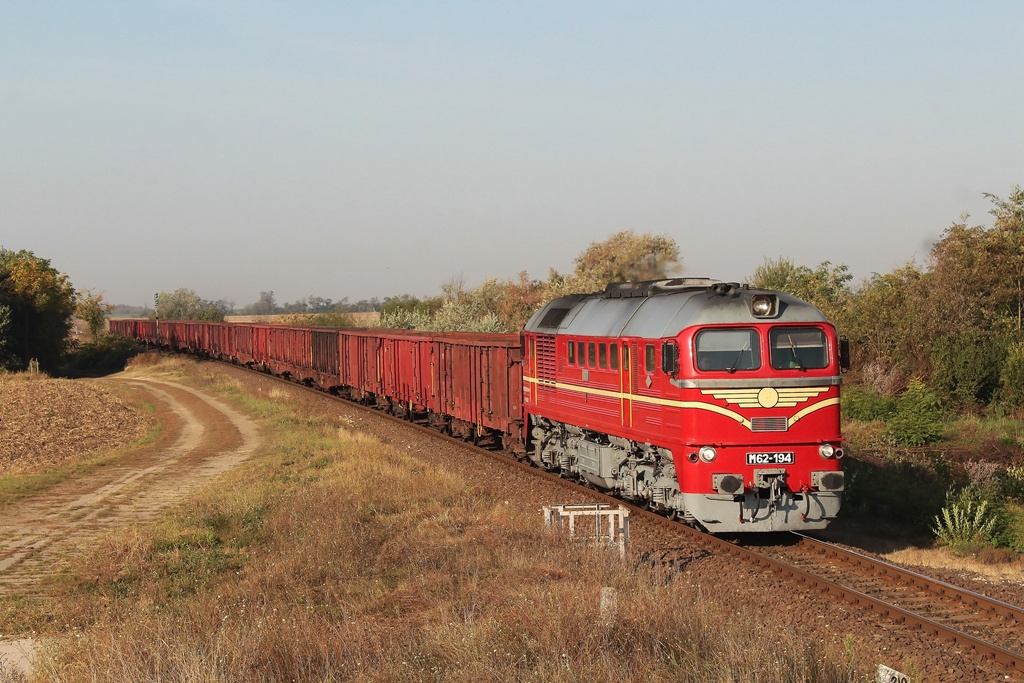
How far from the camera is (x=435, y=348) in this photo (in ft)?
95.7

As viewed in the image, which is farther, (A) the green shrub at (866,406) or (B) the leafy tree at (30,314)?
(B) the leafy tree at (30,314)

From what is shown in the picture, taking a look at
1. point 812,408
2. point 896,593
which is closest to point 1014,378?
point 812,408

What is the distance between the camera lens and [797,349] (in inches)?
556

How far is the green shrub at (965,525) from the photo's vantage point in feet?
54.6

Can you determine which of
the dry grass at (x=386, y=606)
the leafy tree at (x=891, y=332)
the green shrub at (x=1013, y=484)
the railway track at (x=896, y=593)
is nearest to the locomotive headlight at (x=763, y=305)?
the railway track at (x=896, y=593)

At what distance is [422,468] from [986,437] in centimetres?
1572

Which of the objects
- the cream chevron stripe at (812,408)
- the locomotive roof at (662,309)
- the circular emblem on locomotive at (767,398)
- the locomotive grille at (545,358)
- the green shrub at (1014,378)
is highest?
the locomotive roof at (662,309)

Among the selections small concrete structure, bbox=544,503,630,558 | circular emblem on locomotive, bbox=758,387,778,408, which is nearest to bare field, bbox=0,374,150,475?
small concrete structure, bbox=544,503,630,558

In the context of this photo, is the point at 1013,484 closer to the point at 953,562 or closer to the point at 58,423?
the point at 953,562

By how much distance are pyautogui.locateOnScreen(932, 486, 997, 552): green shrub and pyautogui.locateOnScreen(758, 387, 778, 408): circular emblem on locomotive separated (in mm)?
5013

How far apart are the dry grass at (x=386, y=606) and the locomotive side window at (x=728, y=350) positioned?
332 centimetres

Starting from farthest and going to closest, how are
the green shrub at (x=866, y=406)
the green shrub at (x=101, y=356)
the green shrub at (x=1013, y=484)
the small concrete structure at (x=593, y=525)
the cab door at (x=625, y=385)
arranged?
the green shrub at (x=101, y=356) → the green shrub at (x=866, y=406) → the green shrub at (x=1013, y=484) → the cab door at (x=625, y=385) → the small concrete structure at (x=593, y=525)

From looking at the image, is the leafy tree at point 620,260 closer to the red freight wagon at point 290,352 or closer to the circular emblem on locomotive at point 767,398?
the red freight wagon at point 290,352

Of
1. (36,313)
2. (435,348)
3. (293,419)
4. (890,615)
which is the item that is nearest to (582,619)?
(890,615)
